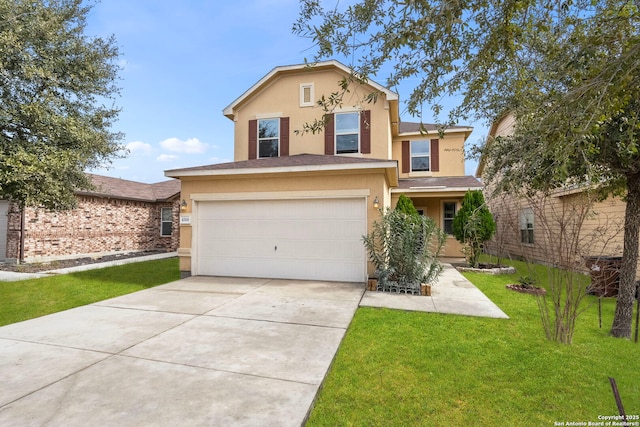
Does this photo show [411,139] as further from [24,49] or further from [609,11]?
[24,49]

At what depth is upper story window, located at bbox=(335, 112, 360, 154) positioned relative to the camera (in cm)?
1200

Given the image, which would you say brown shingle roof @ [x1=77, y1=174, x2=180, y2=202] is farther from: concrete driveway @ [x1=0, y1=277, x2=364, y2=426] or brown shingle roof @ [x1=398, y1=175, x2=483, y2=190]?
brown shingle roof @ [x1=398, y1=175, x2=483, y2=190]

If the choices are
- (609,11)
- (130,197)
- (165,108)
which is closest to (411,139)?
(165,108)

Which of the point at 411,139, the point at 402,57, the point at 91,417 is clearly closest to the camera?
the point at 91,417

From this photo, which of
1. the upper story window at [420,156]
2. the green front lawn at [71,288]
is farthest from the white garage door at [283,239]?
the upper story window at [420,156]

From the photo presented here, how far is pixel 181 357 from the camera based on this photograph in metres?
3.99

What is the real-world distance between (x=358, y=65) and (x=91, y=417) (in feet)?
14.0

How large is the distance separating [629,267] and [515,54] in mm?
3973

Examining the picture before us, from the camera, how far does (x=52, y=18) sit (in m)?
9.69

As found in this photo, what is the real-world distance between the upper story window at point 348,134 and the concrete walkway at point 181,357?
648 cm

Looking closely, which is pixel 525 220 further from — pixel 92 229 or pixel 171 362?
pixel 92 229

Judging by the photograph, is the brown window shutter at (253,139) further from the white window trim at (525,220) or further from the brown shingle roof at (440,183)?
the white window trim at (525,220)

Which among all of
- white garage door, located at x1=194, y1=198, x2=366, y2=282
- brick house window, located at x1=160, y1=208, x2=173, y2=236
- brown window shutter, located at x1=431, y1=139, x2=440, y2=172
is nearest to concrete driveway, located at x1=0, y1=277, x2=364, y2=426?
white garage door, located at x1=194, y1=198, x2=366, y2=282

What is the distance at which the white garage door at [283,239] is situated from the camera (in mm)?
8781
